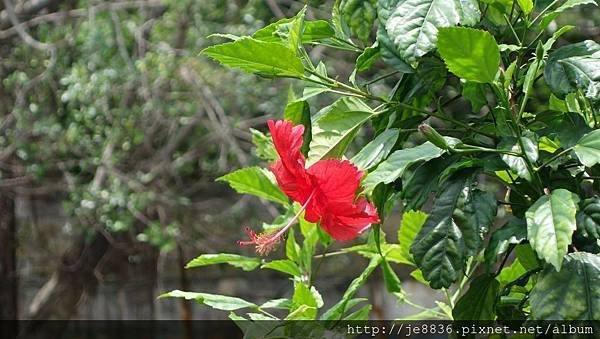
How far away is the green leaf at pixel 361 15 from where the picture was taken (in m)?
0.71

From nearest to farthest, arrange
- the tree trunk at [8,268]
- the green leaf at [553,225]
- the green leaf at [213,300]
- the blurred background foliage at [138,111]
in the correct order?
the green leaf at [553,225] < the green leaf at [213,300] < the blurred background foliage at [138,111] < the tree trunk at [8,268]

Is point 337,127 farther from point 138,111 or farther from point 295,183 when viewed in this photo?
point 138,111

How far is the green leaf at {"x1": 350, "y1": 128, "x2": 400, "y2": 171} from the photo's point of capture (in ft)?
2.23

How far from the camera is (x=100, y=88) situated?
3.10m

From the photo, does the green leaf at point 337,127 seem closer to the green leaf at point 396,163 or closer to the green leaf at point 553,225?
the green leaf at point 396,163

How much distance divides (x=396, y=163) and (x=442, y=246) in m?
0.07

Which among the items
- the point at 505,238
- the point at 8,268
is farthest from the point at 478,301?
the point at 8,268

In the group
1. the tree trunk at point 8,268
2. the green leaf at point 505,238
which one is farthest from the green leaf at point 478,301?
the tree trunk at point 8,268

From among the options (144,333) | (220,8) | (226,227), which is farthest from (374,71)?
(144,333)

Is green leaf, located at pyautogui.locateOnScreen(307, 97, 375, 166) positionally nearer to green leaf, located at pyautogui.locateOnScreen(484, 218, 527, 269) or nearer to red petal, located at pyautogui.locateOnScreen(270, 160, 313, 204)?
red petal, located at pyautogui.locateOnScreen(270, 160, 313, 204)

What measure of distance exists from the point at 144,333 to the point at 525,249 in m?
3.83

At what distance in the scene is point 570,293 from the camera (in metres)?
0.60

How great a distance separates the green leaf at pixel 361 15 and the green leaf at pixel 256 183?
24cm

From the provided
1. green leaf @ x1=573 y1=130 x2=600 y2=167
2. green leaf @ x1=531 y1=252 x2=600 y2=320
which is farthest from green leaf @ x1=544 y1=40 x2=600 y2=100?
green leaf @ x1=531 y1=252 x2=600 y2=320
